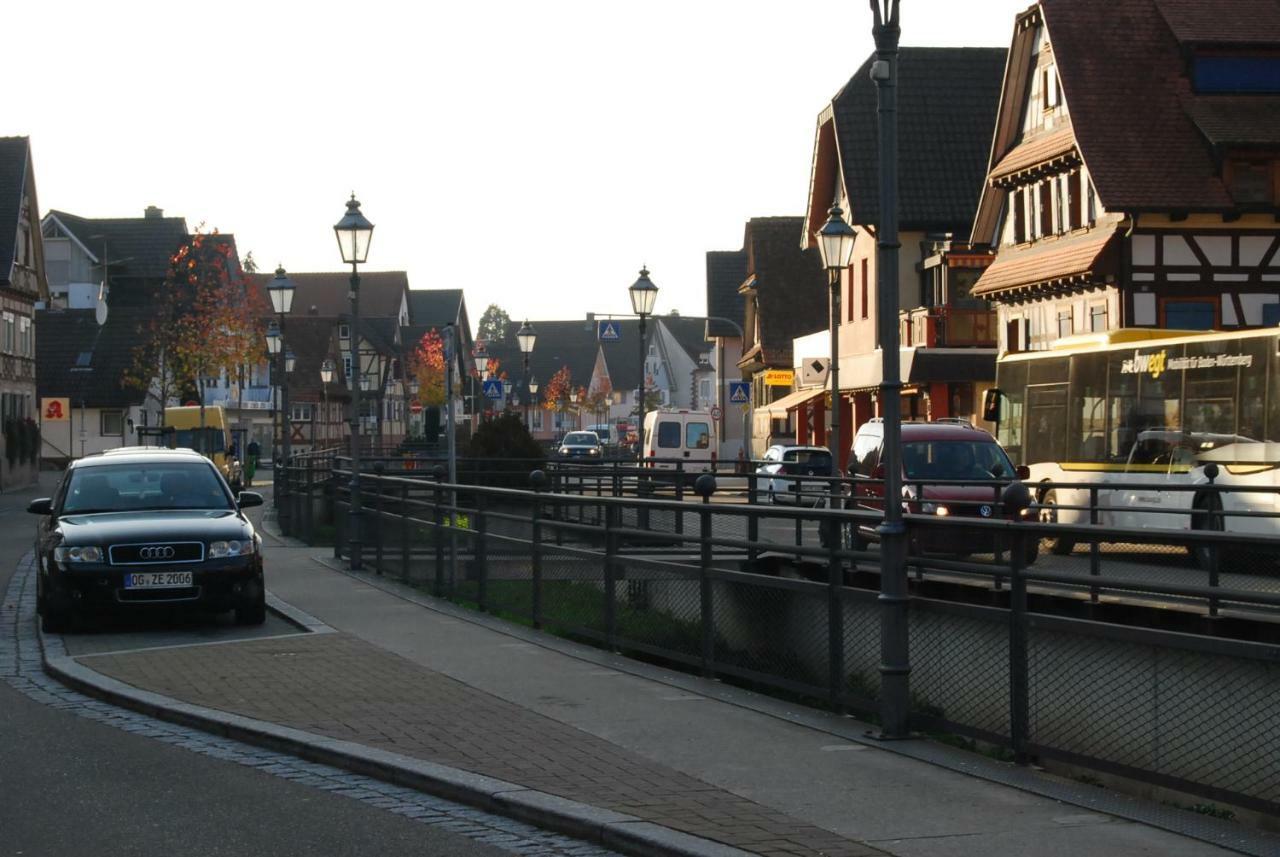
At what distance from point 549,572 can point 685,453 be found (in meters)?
42.9

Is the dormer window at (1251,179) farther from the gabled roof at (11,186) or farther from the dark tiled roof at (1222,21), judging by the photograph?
the gabled roof at (11,186)

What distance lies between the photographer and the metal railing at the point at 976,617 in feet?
26.0

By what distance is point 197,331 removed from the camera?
8019 cm

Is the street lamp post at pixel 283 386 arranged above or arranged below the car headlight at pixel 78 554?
above

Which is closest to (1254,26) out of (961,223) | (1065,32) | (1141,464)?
(1065,32)

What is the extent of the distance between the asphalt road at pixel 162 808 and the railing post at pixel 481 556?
6278 millimetres

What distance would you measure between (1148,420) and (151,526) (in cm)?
1518

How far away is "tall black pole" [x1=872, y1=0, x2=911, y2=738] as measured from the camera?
10.0 metres

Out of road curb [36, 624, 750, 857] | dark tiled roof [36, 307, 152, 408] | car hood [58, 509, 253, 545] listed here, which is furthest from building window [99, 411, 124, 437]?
road curb [36, 624, 750, 857]

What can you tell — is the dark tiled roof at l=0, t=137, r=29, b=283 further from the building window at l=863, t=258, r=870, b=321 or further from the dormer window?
the dormer window

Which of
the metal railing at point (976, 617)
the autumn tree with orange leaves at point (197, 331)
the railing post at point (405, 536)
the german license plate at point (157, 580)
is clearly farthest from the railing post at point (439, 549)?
the autumn tree with orange leaves at point (197, 331)

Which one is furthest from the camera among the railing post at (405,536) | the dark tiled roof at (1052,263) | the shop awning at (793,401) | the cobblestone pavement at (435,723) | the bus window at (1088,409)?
the shop awning at (793,401)

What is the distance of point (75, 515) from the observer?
1698 cm

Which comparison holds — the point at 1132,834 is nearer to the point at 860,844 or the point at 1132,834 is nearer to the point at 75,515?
the point at 860,844
